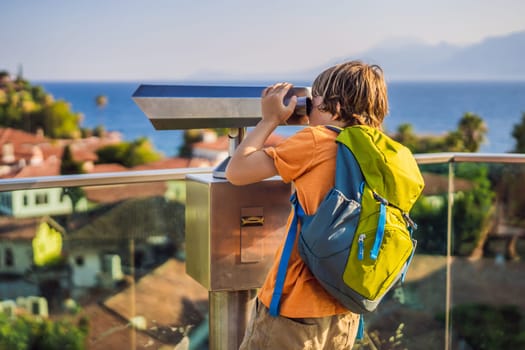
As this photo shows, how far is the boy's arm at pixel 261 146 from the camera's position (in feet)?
6.49

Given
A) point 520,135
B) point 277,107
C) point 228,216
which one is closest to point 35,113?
point 520,135

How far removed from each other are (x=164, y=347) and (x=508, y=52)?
2712 inches

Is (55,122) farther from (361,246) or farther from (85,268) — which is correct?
(361,246)

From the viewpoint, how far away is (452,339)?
3395 millimetres

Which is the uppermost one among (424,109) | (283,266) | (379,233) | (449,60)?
(379,233)

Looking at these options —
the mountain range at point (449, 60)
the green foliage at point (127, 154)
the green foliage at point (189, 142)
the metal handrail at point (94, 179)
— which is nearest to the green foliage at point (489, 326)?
the metal handrail at point (94, 179)

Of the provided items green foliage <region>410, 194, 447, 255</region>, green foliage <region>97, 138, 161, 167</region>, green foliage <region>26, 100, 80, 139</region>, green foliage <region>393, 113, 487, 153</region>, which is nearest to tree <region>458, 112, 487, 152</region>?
green foliage <region>393, 113, 487, 153</region>

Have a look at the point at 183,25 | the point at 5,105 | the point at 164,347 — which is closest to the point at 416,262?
the point at 164,347

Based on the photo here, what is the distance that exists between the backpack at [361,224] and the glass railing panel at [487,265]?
1.53m

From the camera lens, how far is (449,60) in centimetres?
7019

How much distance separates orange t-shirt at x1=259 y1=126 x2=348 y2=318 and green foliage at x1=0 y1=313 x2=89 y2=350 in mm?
1091

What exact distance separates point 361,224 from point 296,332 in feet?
1.09

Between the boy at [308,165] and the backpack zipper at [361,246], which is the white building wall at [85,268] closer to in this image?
the boy at [308,165]

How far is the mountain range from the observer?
2421 inches
